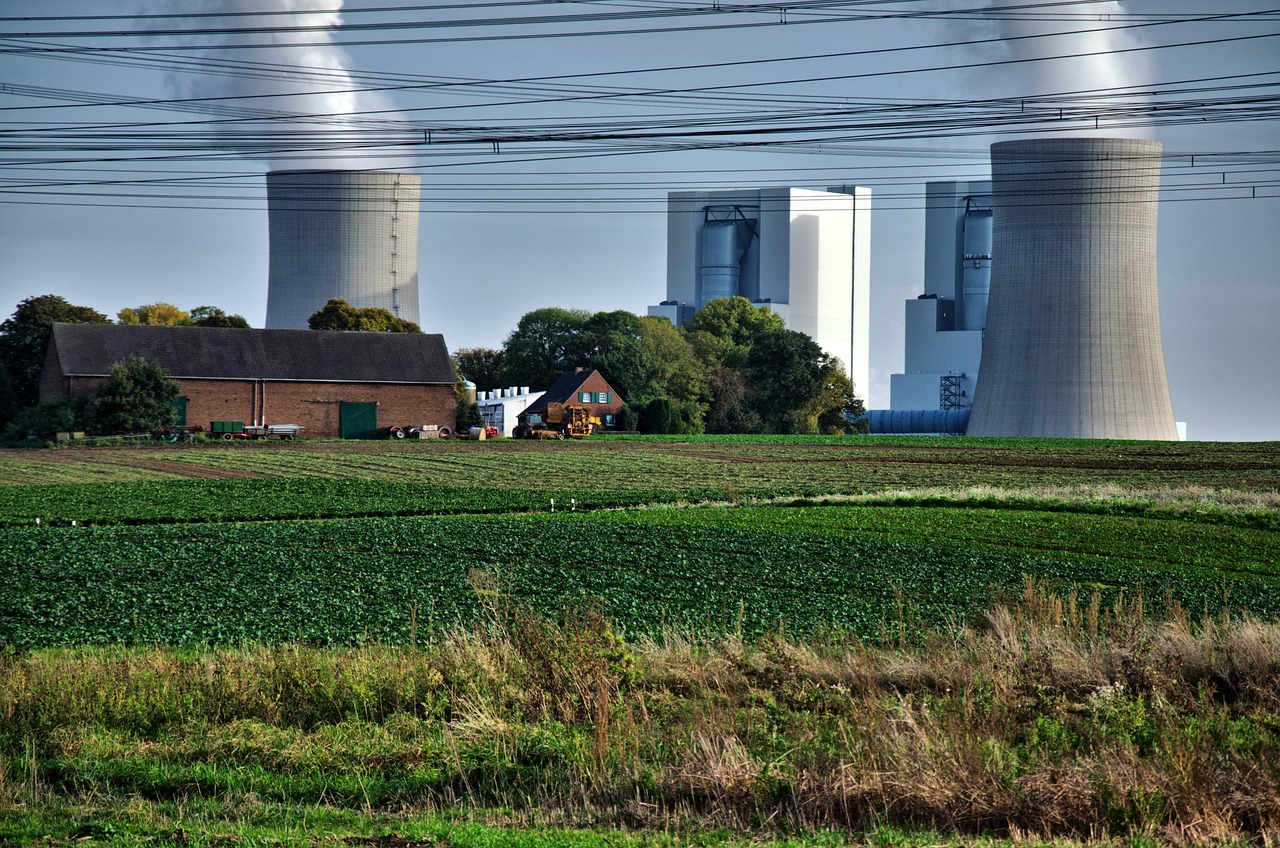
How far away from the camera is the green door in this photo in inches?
2005

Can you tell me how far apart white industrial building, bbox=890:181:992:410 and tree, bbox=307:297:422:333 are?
35611mm

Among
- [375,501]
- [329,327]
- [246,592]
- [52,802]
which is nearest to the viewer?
[52,802]

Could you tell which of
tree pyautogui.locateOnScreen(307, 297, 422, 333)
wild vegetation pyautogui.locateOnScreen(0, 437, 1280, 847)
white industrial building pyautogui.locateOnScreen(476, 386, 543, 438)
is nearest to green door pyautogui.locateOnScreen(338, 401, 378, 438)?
tree pyautogui.locateOnScreen(307, 297, 422, 333)

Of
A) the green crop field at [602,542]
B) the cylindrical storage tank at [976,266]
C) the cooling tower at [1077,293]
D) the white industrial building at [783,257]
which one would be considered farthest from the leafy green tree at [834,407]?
the green crop field at [602,542]

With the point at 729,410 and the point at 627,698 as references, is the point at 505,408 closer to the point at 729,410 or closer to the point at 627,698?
the point at 729,410

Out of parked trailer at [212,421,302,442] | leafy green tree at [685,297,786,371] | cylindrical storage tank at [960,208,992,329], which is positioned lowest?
parked trailer at [212,421,302,442]

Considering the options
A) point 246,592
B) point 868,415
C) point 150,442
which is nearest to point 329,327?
point 150,442

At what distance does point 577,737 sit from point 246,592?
6898 mm

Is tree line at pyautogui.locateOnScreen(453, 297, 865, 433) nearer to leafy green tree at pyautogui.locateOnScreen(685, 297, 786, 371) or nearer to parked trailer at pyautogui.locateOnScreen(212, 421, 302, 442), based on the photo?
leafy green tree at pyautogui.locateOnScreen(685, 297, 786, 371)

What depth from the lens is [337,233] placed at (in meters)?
48.5

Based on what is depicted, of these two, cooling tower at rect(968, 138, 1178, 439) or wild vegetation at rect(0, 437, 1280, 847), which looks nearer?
wild vegetation at rect(0, 437, 1280, 847)

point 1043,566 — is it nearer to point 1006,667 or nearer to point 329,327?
point 1006,667

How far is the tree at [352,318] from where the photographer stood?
55.8 metres

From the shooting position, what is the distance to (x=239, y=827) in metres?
5.11
